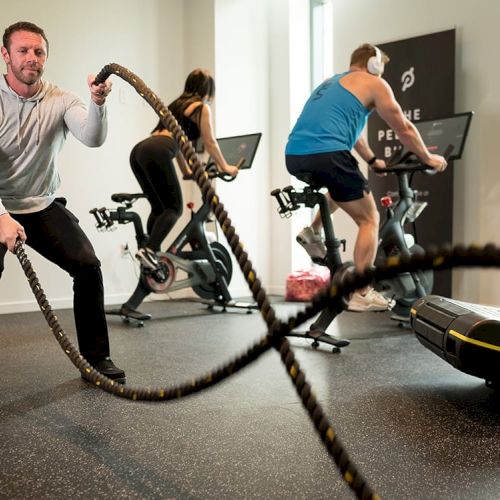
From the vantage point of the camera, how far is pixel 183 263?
4793 mm

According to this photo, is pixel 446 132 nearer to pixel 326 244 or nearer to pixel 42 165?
pixel 326 244

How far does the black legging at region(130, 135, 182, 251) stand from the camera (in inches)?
174

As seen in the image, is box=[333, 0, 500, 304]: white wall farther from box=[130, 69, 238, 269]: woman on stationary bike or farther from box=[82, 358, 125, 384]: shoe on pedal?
box=[82, 358, 125, 384]: shoe on pedal

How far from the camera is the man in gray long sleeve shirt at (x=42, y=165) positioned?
261 cm

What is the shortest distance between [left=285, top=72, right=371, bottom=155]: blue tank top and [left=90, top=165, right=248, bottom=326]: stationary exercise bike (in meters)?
1.14

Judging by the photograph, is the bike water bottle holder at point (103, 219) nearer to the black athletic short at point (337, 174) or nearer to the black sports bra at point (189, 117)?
the black sports bra at point (189, 117)

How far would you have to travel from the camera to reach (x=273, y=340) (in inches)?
46.9

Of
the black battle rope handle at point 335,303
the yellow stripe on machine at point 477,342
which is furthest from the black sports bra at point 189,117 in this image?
the black battle rope handle at point 335,303

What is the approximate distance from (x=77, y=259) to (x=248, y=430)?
931 millimetres

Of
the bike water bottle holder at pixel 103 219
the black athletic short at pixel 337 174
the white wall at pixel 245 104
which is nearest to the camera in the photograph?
the black athletic short at pixel 337 174

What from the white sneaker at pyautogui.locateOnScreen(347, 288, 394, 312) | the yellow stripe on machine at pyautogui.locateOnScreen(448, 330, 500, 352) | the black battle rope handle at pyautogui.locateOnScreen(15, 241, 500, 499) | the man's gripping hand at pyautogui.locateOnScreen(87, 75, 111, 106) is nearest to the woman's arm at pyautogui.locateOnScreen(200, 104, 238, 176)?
the white sneaker at pyautogui.locateOnScreen(347, 288, 394, 312)

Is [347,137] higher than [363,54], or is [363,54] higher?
[363,54]

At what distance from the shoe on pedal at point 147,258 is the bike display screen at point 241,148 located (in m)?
0.87

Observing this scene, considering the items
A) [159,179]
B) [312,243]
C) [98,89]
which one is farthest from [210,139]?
[98,89]
